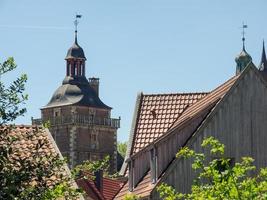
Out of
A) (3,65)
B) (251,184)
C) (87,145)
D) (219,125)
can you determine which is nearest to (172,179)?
(219,125)

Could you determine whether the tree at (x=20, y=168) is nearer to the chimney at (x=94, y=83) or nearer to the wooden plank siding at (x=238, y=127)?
the wooden plank siding at (x=238, y=127)

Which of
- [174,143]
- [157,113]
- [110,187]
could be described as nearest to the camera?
[174,143]

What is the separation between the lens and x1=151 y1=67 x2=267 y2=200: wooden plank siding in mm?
30234

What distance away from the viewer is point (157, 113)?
35.2 m

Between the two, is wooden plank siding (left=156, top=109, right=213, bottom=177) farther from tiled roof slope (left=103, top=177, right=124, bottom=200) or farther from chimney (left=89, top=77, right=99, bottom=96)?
chimney (left=89, top=77, right=99, bottom=96)

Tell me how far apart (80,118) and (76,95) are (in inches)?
136

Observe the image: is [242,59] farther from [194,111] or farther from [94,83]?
[194,111]

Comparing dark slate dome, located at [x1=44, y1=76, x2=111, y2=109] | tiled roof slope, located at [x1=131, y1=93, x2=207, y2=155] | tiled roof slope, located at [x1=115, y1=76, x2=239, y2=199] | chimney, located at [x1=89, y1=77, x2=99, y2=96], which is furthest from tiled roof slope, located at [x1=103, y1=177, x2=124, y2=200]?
chimney, located at [x1=89, y1=77, x2=99, y2=96]

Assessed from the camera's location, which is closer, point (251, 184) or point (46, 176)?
point (46, 176)

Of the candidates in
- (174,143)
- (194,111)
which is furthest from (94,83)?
(174,143)

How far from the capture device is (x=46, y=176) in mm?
15109

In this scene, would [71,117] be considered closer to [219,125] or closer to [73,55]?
[73,55]

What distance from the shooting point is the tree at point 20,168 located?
14.7m

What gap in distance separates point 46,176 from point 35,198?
0.44 meters
